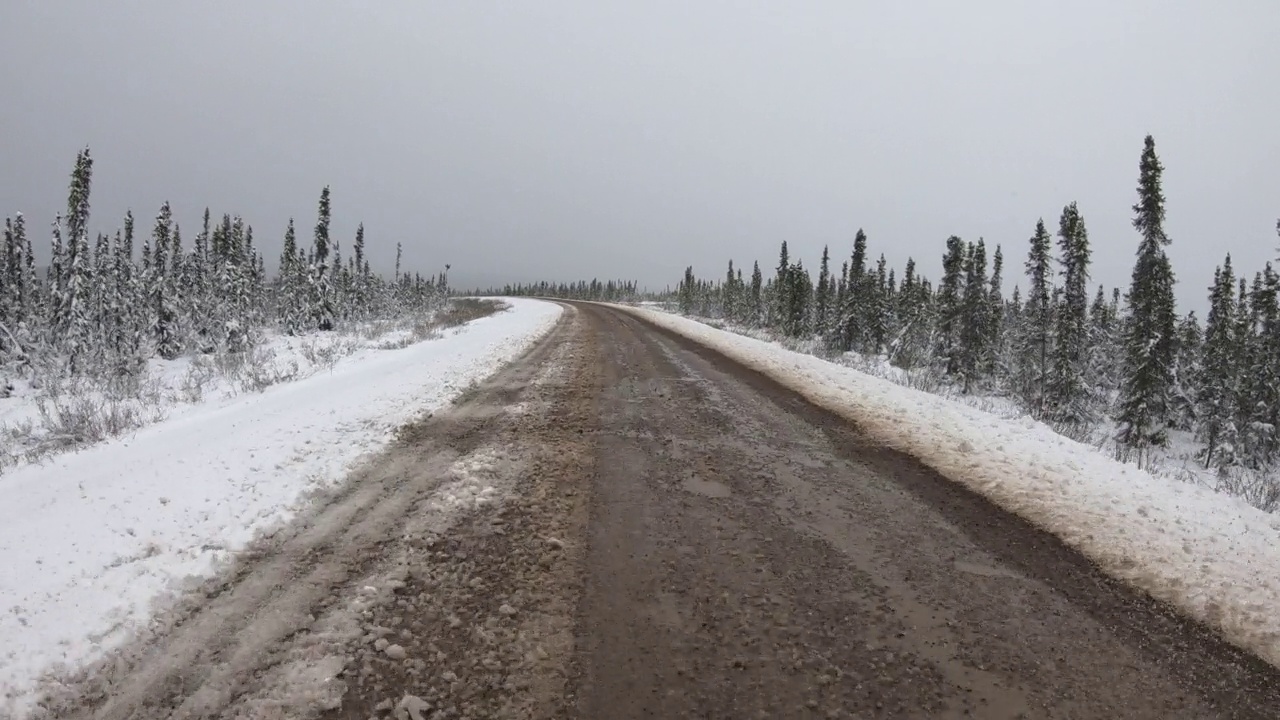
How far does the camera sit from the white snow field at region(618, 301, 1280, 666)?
393 centimetres

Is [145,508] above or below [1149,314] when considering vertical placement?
below

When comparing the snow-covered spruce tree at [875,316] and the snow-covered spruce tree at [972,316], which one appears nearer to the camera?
the snow-covered spruce tree at [972,316]

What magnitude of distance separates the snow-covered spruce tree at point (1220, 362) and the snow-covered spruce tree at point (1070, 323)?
6.73 metres

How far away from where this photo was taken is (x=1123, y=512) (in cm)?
528

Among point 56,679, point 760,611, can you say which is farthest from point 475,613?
point 56,679

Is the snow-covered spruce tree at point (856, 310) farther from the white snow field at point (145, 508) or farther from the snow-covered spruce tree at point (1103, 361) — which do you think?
the white snow field at point (145, 508)

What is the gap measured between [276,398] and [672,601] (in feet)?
29.2

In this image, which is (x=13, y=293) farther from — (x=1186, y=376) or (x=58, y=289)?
(x=1186, y=376)

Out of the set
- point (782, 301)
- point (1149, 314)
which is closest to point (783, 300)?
point (782, 301)

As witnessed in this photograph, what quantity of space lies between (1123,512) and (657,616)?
4.83 m

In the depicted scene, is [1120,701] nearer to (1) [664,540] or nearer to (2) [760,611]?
(2) [760,611]

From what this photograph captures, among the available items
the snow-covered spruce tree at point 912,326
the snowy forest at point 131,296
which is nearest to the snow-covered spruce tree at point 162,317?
the snowy forest at point 131,296

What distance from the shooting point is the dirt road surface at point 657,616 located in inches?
107

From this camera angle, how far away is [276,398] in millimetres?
9648
